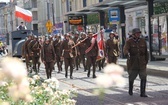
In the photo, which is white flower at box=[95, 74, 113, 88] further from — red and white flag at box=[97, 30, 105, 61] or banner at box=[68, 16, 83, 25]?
banner at box=[68, 16, 83, 25]

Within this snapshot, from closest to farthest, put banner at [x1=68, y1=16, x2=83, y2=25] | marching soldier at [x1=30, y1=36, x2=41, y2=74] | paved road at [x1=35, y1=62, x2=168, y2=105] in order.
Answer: paved road at [x1=35, y1=62, x2=168, y2=105], marching soldier at [x1=30, y1=36, x2=41, y2=74], banner at [x1=68, y1=16, x2=83, y2=25]

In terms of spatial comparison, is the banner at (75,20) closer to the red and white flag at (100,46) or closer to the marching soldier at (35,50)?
the marching soldier at (35,50)

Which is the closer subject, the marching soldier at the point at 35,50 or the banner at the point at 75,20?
the marching soldier at the point at 35,50

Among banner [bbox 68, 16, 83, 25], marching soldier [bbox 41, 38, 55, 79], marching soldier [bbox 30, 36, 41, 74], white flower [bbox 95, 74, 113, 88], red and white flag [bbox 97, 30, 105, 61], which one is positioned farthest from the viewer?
banner [bbox 68, 16, 83, 25]

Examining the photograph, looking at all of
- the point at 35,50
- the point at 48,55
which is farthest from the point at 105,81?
the point at 35,50

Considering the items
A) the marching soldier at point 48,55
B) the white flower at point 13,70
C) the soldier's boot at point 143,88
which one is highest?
the white flower at point 13,70

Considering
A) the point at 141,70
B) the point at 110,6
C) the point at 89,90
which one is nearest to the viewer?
the point at 141,70

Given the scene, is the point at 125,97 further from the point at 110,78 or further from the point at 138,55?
the point at 110,78

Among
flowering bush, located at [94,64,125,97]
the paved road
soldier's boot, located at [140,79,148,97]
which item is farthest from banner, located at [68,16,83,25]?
flowering bush, located at [94,64,125,97]

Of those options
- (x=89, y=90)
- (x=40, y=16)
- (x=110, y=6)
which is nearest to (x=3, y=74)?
(x=89, y=90)

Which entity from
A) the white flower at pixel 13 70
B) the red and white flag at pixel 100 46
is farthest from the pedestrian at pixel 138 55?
the white flower at pixel 13 70

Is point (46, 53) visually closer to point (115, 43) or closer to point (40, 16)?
point (115, 43)

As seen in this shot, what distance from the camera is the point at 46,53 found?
16.1 m

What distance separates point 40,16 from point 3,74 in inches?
3260
